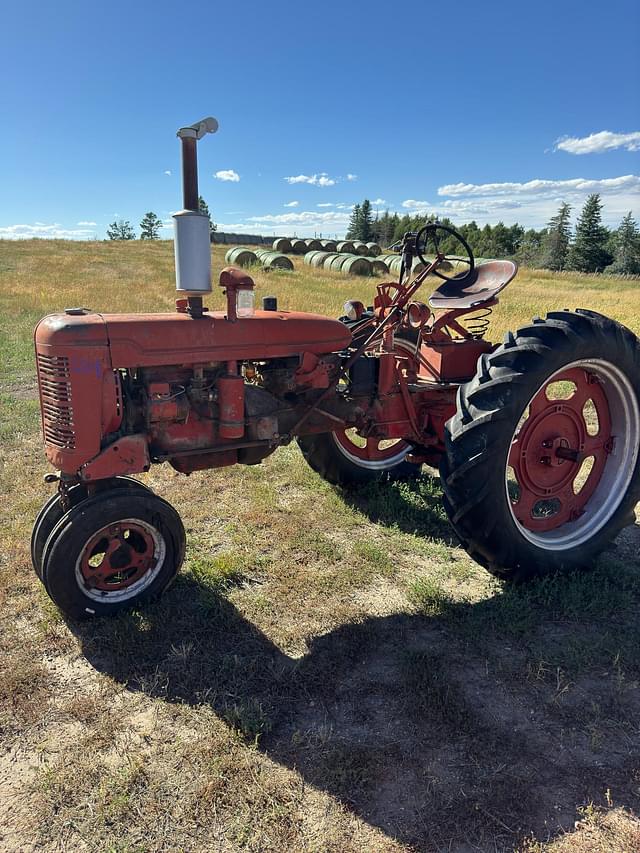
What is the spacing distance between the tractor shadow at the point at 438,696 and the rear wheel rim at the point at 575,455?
0.38 metres

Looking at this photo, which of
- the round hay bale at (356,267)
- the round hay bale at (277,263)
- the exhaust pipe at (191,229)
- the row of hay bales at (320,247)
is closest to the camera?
the exhaust pipe at (191,229)

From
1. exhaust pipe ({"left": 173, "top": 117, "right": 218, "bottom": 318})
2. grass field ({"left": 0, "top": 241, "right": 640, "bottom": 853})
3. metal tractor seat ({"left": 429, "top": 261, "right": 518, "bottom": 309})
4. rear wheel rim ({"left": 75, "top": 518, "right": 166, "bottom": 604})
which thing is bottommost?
grass field ({"left": 0, "top": 241, "right": 640, "bottom": 853})

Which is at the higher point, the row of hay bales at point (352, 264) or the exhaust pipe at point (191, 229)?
the exhaust pipe at point (191, 229)

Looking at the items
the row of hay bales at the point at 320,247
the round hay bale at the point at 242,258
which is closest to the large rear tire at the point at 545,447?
the round hay bale at the point at 242,258

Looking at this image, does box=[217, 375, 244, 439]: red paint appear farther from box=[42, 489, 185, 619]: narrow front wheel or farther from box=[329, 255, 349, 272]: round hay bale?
box=[329, 255, 349, 272]: round hay bale

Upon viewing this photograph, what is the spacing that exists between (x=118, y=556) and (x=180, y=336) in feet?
3.78

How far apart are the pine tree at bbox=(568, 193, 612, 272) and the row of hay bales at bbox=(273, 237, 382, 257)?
2145 cm

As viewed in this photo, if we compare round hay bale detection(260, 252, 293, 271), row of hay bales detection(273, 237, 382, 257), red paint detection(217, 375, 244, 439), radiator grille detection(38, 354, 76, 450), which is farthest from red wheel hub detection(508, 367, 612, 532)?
row of hay bales detection(273, 237, 382, 257)

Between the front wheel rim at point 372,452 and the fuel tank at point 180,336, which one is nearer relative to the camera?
the fuel tank at point 180,336

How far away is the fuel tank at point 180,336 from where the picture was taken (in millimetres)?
2773

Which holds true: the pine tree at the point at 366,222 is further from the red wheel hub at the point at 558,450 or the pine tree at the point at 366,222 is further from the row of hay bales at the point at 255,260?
the red wheel hub at the point at 558,450

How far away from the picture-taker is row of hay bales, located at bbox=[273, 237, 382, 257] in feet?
132

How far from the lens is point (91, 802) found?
81.8 inches

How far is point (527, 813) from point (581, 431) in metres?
2.27
